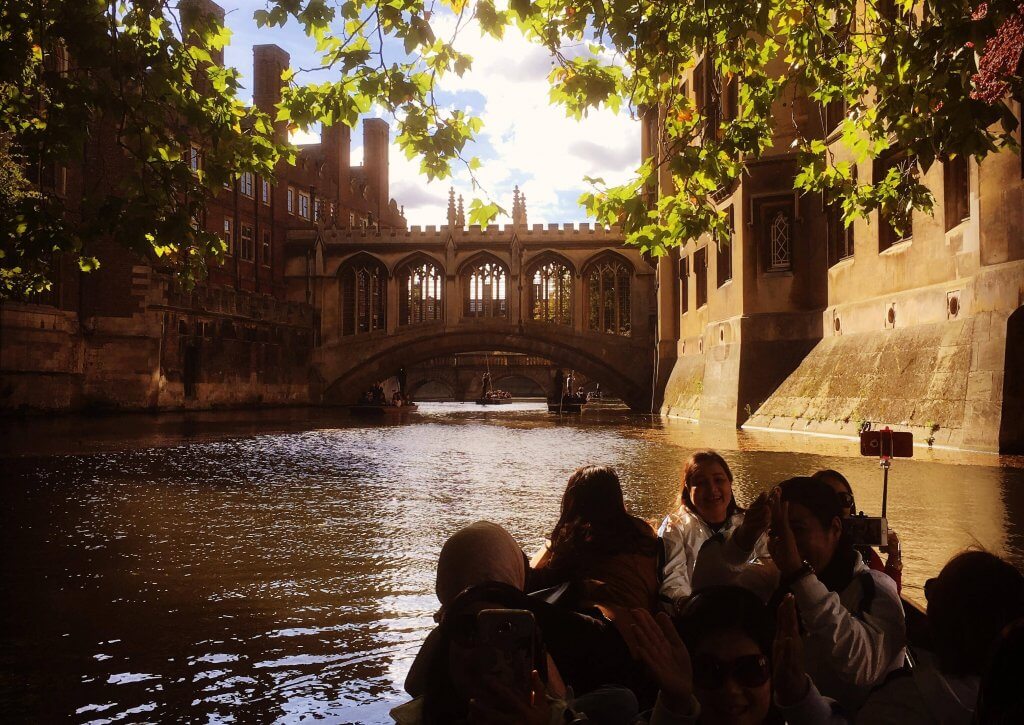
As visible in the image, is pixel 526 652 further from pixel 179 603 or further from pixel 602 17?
pixel 602 17

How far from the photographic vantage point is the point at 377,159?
5838 cm

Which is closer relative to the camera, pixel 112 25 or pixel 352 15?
pixel 112 25

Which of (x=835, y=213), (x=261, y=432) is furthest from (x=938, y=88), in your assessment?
(x=261, y=432)

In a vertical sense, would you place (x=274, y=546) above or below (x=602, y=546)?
below

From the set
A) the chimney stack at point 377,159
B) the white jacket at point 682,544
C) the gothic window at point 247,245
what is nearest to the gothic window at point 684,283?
the gothic window at point 247,245

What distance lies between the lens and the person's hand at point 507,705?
63.3 inches

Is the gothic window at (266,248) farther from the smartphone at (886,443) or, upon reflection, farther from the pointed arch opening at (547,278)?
the smartphone at (886,443)

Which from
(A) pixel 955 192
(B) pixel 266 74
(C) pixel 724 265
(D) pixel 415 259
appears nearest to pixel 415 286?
(D) pixel 415 259

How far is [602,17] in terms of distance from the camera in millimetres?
5156

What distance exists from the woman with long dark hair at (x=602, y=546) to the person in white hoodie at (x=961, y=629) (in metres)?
0.94

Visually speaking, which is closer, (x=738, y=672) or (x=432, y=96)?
(x=738, y=672)

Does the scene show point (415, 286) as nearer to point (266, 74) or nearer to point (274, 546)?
point (266, 74)

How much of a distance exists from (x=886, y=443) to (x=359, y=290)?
38404mm

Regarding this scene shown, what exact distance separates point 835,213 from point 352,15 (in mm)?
15495
